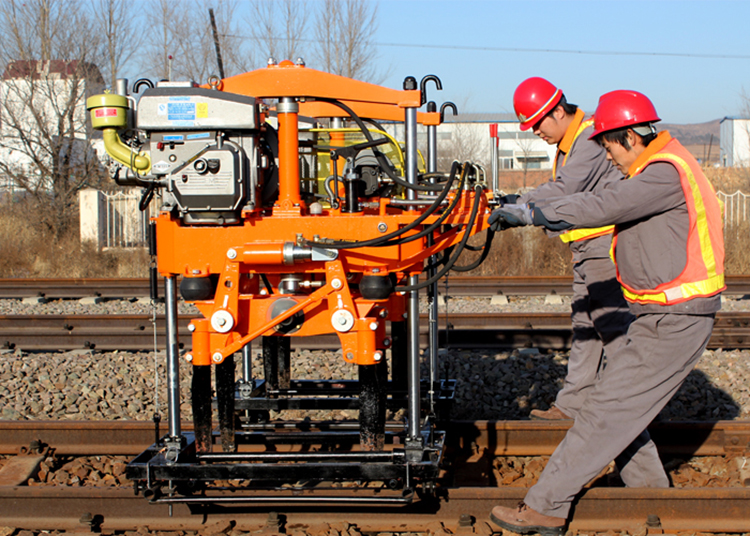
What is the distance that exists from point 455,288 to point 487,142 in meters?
41.1

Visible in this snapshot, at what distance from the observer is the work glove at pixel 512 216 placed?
323 centimetres

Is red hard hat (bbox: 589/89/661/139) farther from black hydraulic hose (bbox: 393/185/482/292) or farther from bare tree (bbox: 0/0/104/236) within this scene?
bare tree (bbox: 0/0/104/236)

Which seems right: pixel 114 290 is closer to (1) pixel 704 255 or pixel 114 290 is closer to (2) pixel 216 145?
(2) pixel 216 145

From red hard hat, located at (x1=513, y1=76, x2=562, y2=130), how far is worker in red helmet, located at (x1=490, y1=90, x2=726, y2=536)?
968 mm

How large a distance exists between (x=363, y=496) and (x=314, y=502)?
243 millimetres

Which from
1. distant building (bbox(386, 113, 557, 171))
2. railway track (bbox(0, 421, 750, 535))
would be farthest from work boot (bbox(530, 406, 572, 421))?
distant building (bbox(386, 113, 557, 171))

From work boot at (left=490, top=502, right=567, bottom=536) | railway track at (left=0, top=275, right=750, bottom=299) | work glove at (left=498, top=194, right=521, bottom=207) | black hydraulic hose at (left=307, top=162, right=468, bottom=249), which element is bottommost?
work boot at (left=490, top=502, right=567, bottom=536)

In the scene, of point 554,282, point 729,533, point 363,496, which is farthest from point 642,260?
point 554,282

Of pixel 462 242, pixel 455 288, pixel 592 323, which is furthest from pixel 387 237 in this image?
pixel 455 288

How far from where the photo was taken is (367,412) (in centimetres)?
363

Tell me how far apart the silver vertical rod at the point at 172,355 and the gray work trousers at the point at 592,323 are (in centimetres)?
255

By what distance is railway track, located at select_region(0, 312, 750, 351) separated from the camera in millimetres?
6945

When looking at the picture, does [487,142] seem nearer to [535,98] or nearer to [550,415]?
[550,415]

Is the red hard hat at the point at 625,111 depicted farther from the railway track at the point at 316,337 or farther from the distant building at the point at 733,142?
the distant building at the point at 733,142
